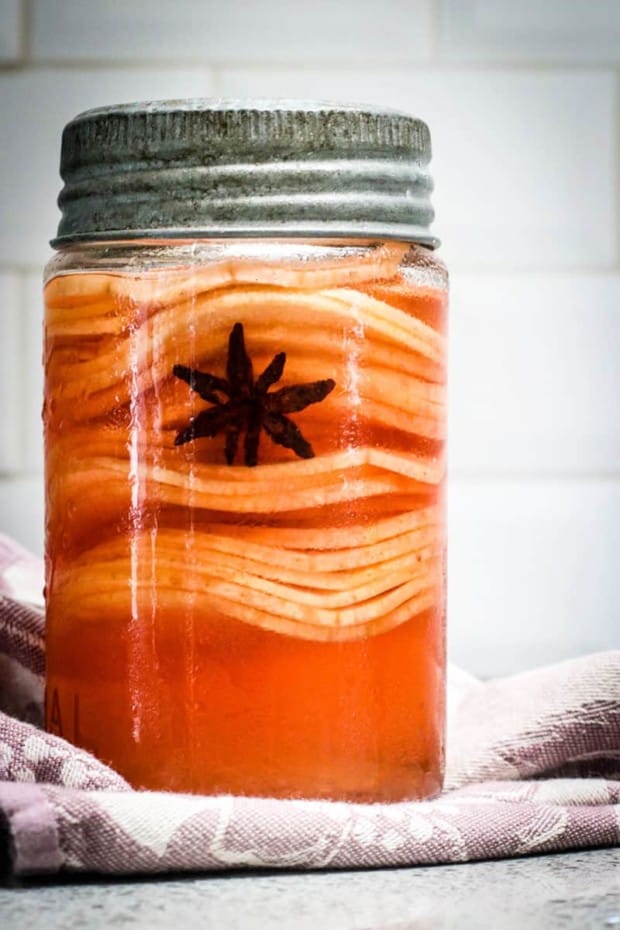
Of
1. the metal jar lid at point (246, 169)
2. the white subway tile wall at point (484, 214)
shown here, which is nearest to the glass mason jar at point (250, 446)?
the metal jar lid at point (246, 169)

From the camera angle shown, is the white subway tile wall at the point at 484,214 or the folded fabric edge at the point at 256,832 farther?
the white subway tile wall at the point at 484,214

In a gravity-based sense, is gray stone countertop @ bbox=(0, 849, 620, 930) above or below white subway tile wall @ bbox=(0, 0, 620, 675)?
below

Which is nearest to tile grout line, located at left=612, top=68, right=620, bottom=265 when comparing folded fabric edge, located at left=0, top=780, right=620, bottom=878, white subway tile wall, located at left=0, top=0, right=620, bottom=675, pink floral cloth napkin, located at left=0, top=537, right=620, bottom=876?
white subway tile wall, located at left=0, top=0, right=620, bottom=675

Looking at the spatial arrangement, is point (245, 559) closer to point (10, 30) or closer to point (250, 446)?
point (250, 446)

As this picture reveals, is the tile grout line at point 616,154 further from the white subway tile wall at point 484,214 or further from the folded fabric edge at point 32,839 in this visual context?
the folded fabric edge at point 32,839

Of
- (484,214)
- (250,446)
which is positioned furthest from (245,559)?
(484,214)

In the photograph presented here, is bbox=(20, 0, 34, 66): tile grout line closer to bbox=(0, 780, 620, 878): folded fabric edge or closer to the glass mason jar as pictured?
the glass mason jar

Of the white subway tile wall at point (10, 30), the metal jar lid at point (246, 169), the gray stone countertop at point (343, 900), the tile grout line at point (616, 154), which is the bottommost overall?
the gray stone countertop at point (343, 900)
